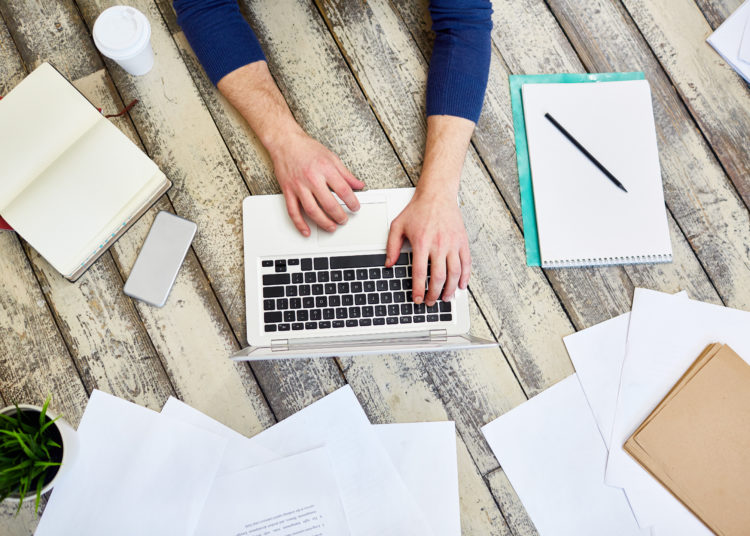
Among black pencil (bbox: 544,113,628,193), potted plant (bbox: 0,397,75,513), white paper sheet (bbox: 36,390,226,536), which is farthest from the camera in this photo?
black pencil (bbox: 544,113,628,193)

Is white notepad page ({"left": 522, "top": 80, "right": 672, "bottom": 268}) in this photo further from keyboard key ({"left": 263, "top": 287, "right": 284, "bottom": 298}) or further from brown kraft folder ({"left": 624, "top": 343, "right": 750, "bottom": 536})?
keyboard key ({"left": 263, "top": 287, "right": 284, "bottom": 298})

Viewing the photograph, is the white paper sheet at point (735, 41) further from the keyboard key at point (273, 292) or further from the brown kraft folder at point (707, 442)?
the keyboard key at point (273, 292)

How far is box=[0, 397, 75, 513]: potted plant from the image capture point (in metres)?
0.73

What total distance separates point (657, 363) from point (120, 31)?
1126 millimetres

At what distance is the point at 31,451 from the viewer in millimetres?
744

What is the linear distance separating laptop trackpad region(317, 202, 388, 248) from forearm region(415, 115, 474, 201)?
3.4 inches

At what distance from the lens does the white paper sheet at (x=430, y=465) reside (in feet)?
2.85

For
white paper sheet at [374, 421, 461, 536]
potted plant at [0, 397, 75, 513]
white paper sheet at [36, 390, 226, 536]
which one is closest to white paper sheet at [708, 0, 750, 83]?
white paper sheet at [374, 421, 461, 536]

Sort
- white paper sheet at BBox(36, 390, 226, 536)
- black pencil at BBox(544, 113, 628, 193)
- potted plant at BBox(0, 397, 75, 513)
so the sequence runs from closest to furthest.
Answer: potted plant at BBox(0, 397, 75, 513)
white paper sheet at BBox(36, 390, 226, 536)
black pencil at BBox(544, 113, 628, 193)

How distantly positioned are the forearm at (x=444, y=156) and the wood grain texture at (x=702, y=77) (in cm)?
45

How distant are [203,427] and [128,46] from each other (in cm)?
68

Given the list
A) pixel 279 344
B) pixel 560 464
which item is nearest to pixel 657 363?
pixel 560 464

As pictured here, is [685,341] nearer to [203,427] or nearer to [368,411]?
[368,411]

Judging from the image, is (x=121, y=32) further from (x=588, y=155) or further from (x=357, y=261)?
(x=588, y=155)
